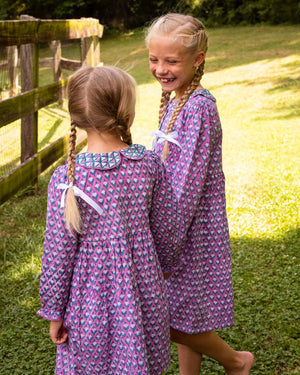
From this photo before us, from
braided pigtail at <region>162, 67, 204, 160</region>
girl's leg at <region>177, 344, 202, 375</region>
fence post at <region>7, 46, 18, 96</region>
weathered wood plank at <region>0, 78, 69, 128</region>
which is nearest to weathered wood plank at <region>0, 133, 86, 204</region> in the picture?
weathered wood plank at <region>0, 78, 69, 128</region>

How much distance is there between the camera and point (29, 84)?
5.25 meters

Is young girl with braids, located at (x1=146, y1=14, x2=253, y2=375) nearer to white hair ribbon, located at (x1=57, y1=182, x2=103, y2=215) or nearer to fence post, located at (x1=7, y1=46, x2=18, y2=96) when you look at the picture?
white hair ribbon, located at (x1=57, y1=182, x2=103, y2=215)

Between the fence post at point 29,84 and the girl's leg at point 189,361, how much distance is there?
10.9 feet

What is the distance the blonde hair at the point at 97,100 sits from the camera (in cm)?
178

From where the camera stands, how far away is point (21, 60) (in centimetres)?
521

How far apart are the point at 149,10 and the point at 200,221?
1024 inches

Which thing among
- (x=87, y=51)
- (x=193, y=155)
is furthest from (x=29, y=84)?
(x=193, y=155)

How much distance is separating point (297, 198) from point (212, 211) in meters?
3.00

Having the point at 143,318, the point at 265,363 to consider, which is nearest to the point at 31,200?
the point at 265,363

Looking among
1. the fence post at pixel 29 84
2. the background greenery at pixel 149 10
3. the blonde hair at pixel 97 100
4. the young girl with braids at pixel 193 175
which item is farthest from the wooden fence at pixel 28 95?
the background greenery at pixel 149 10

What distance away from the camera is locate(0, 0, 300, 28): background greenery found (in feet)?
70.5

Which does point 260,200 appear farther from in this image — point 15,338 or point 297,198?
point 15,338

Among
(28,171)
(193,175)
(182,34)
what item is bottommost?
(28,171)

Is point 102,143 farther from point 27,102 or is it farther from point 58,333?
point 27,102
